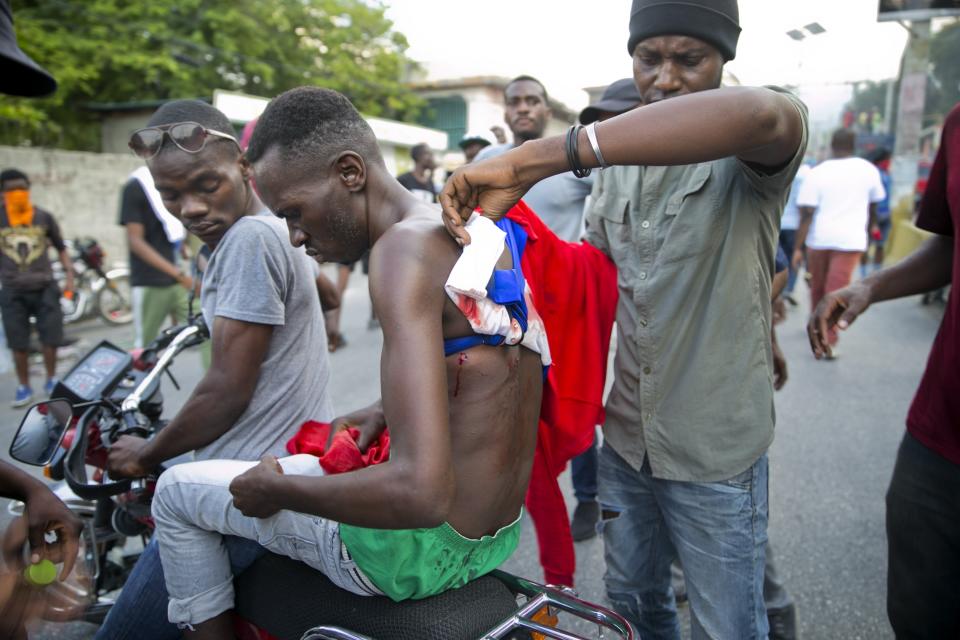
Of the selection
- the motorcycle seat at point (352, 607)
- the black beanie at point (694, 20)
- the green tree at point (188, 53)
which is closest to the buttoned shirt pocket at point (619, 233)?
the black beanie at point (694, 20)

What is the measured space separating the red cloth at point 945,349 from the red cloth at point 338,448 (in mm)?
1471

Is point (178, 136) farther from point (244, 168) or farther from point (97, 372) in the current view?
point (97, 372)

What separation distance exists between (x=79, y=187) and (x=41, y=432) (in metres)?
10.8

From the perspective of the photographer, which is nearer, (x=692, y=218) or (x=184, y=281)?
(x=692, y=218)

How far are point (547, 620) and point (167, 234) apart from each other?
4.60m

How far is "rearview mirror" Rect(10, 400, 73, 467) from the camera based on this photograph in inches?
84.0

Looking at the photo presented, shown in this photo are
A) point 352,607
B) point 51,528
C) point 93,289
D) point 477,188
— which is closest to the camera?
point 477,188

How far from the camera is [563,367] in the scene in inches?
76.7

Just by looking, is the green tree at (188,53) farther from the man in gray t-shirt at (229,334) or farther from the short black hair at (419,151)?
the man in gray t-shirt at (229,334)

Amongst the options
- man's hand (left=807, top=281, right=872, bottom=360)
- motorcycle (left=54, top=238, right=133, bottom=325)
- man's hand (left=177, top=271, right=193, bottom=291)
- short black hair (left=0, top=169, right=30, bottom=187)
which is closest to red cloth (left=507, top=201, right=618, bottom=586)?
man's hand (left=807, top=281, right=872, bottom=360)

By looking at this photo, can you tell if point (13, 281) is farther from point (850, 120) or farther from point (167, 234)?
point (850, 120)

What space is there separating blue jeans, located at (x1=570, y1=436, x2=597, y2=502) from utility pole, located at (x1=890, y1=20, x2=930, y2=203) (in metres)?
13.3

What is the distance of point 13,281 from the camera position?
19.5 ft

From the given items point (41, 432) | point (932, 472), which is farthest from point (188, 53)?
point (932, 472)
